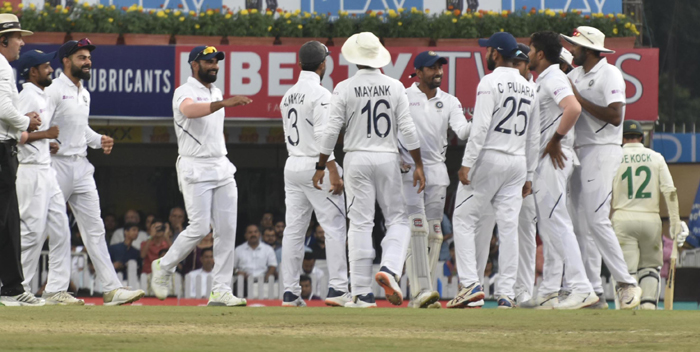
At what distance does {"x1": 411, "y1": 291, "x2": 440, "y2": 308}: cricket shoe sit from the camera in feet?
28.3

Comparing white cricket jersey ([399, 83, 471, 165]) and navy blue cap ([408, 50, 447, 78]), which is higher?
navy blue cap ([408, 50, 447, 78])

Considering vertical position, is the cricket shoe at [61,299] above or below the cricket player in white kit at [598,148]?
below

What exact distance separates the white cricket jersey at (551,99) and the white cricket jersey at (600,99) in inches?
4.4

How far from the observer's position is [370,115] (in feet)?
27.6

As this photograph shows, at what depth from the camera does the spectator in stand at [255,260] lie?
14.9m

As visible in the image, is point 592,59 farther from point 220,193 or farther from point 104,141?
point 104,141

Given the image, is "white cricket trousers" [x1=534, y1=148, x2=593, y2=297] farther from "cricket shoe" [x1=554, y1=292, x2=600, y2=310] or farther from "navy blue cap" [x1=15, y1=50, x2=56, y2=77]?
"navy blue cap" [x1=15, y1=50, x2=56, y2=77]

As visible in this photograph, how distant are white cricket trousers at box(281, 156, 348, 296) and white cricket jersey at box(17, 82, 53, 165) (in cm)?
183

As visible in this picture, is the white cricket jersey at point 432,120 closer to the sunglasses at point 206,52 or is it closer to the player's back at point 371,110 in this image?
the player's back at point 371,110

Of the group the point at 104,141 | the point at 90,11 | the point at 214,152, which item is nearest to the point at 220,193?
the point at 214,152

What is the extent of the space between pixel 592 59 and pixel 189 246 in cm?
326

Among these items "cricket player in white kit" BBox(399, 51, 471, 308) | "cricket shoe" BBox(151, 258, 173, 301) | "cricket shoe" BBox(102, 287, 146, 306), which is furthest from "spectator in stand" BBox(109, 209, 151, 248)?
"cricket player in white kit" BBox(399, 51, 471, 308)

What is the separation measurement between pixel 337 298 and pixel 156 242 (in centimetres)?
673

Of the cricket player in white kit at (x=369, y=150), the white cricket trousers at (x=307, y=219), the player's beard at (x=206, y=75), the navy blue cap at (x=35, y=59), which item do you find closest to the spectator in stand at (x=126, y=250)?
the white cricket trousers at (x=307, y=219)
